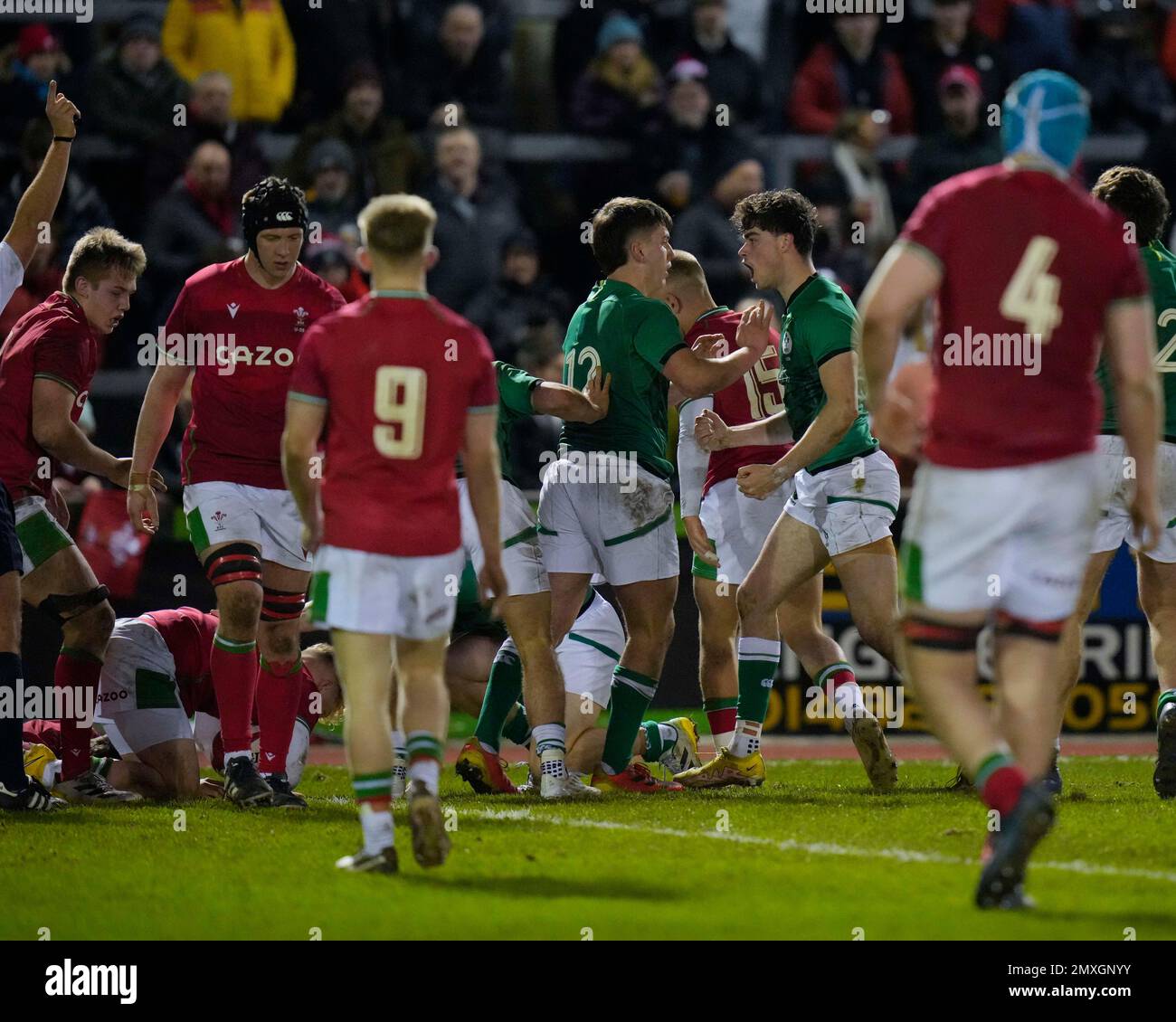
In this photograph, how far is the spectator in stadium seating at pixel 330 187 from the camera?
45.2 ft

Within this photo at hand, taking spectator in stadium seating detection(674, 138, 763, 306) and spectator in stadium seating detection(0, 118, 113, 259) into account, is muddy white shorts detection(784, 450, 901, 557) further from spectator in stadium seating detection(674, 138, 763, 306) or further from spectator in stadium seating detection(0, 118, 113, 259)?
spectator in stadium seating detection(0, 118, 113, 259)

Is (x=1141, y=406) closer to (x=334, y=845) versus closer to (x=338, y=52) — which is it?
(x=334, y=845)

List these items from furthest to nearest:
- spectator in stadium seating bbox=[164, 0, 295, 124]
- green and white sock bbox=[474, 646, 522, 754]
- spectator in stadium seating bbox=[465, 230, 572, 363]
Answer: spectator in stadium seating bbox=[164, 0, 295, 124]
spectator in stadium seating bbox=[465, 230, 572, 363]
green and white sock bbox=[474, 646, 522, 754]

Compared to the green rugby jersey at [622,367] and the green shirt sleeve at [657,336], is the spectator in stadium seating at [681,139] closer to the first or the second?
the green rugby jersey at [622,367]

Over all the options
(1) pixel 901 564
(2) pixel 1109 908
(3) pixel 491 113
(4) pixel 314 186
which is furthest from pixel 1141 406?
(3) pixel 491 113

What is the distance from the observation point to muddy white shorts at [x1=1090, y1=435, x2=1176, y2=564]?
294 inches

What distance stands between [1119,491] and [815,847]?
7.82ft

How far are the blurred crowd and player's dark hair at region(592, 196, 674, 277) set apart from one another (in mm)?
5245

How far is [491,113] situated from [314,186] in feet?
7.23

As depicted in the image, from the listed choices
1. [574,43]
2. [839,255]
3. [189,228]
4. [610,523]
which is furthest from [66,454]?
[574,43]

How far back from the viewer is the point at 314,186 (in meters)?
13.9

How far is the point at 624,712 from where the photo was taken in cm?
793

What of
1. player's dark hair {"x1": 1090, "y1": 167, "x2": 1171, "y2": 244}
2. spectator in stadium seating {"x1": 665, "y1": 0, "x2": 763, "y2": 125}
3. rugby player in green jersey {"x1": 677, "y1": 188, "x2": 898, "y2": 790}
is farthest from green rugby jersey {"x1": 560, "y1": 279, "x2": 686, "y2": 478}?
spectator in stadium seating {"x1": 665, "y1": 0, "x2": 763, "y2": 125}
